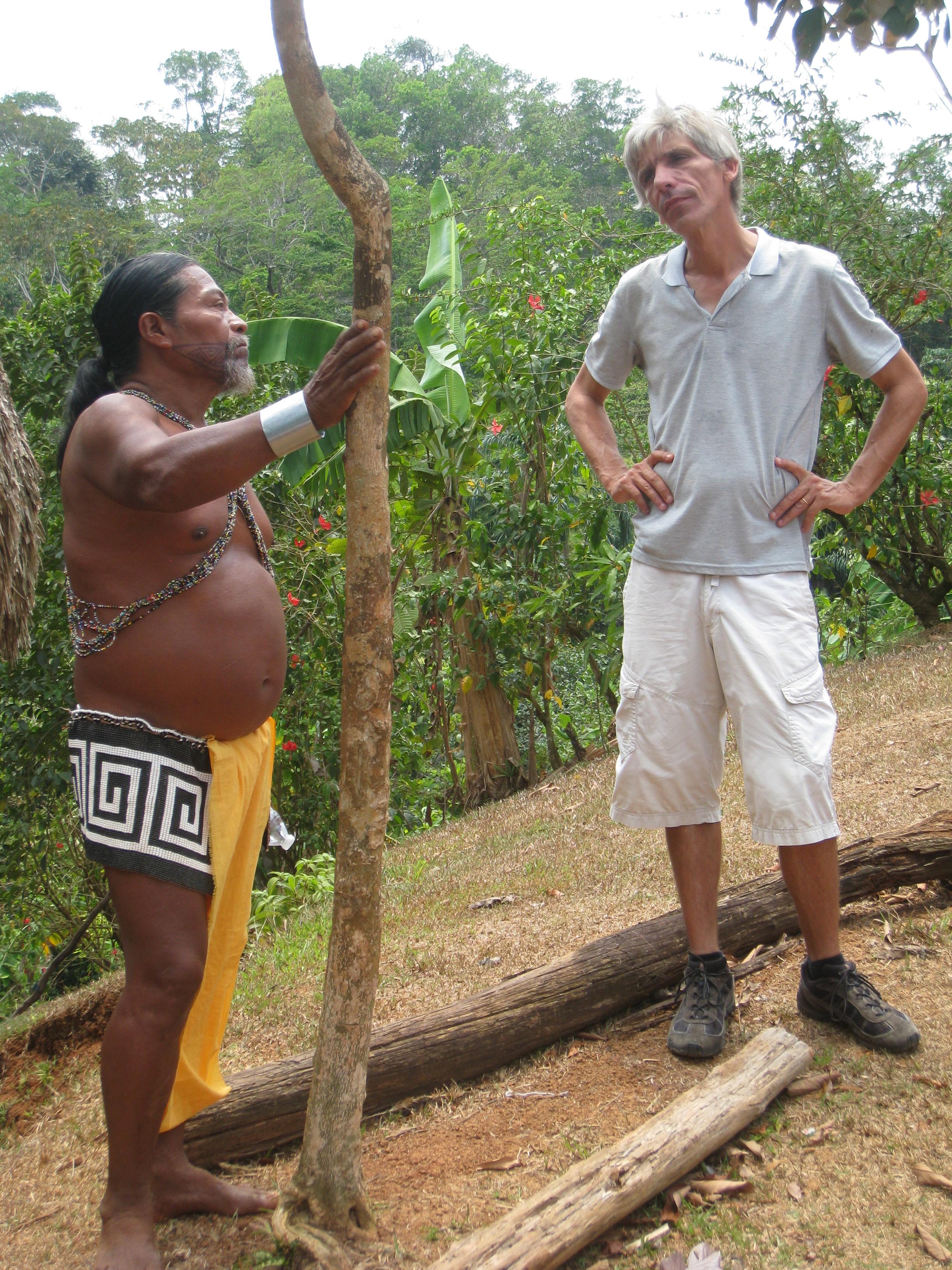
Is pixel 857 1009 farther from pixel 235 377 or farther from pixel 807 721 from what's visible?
pixel 235 377

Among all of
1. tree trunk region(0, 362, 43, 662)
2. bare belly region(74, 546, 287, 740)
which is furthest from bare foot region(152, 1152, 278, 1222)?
tree trunk region(0, 362, 43, 662)

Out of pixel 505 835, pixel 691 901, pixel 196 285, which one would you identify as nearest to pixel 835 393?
pixel 505 835

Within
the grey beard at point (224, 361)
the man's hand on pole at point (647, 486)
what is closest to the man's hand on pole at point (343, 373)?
the grey beard at point (224, 361)

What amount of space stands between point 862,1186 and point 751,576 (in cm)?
131

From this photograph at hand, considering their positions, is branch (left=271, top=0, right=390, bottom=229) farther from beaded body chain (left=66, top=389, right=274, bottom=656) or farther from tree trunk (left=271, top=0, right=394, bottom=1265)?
beaded body chain (left=66, top=389, right=274, bottom=656)

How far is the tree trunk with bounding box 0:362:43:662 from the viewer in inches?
148

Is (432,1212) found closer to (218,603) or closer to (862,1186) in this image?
(862,1186)

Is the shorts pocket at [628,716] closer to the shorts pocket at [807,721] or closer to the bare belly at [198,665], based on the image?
the shorts pocket at [807,721]

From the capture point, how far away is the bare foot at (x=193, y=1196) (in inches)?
84.0

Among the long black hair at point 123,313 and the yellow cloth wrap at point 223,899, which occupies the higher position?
the long black hair at point 123,313

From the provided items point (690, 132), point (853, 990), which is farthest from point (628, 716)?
point (690, 132)

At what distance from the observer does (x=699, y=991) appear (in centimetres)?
263

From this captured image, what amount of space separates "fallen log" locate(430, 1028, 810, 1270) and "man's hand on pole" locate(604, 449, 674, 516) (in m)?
1.30

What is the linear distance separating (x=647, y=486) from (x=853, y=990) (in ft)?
4.34
